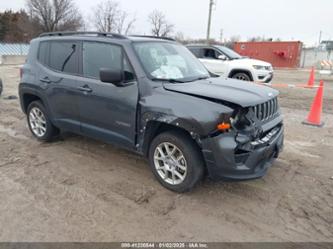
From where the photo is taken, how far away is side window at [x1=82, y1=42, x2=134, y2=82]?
3848mm

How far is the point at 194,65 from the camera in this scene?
457cm

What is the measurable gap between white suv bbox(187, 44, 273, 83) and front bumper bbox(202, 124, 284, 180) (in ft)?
25.7

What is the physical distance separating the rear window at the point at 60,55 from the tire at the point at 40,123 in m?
0.82

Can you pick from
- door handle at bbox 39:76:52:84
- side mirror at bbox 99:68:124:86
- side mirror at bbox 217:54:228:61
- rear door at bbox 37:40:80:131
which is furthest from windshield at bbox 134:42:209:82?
side mirror at bbox 217:54:228:61

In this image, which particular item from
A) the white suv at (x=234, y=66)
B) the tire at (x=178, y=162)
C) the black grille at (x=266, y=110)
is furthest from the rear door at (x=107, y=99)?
the white suv at (x=234, y=66)

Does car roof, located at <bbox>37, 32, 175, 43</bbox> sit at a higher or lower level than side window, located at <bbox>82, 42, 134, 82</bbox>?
higher

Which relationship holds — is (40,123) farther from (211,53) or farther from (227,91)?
(211,53)

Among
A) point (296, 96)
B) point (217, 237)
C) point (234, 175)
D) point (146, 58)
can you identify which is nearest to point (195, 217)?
point (217, 237)

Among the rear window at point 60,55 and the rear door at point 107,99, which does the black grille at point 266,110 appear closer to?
the rear door at point 107,99

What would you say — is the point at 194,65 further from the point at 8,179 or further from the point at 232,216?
the point at 8,179

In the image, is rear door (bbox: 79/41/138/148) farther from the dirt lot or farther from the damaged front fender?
the dirt lot

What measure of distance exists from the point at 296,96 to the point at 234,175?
8.73m

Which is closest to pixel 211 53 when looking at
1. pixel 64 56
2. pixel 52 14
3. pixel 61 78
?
pixel 64 56

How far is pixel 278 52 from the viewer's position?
28.2m
